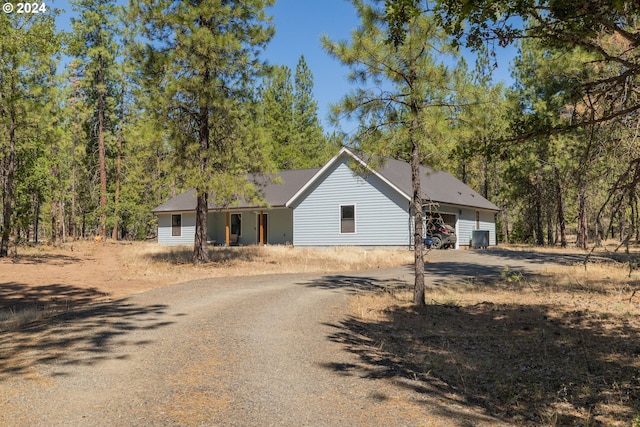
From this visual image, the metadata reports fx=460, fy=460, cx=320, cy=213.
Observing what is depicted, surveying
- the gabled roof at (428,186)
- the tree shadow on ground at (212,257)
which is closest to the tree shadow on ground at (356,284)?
the tree shadow on ground at (212,257)

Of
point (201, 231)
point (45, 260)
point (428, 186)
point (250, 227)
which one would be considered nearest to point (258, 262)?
point (201, 231)

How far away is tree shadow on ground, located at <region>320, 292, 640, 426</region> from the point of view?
5.23m

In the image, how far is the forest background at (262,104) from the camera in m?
5.84

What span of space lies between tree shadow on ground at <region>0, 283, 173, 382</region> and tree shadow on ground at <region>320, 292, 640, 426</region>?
338 centimetres

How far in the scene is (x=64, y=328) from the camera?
7660 mm

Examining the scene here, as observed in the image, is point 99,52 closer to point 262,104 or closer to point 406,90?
point 262,104

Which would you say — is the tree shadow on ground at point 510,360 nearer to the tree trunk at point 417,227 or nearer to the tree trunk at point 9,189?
the tree trunk at point 417,227

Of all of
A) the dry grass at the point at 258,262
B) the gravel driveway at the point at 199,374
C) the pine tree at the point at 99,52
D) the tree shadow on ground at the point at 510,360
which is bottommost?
the tree shadow on ground at the point at 510,360

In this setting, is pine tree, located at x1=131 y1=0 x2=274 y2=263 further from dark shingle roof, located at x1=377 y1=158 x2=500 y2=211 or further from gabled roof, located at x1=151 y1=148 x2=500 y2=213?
dark shingle roof, located at x1=377 y1=158 x2=500 y2=211

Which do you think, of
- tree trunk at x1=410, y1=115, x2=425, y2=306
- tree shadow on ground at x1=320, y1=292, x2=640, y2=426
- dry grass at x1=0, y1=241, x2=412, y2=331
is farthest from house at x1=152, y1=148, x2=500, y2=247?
tree shadow on ground at x1=320, y1=292, x2=640, y2=426

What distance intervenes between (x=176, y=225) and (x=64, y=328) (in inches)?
1178

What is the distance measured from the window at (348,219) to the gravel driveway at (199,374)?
18386mm

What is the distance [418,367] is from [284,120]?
49.6 m

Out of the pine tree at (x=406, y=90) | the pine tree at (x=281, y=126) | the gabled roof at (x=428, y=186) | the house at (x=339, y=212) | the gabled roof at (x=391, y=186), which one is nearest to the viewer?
the pine tree at (x=406, y=90)
